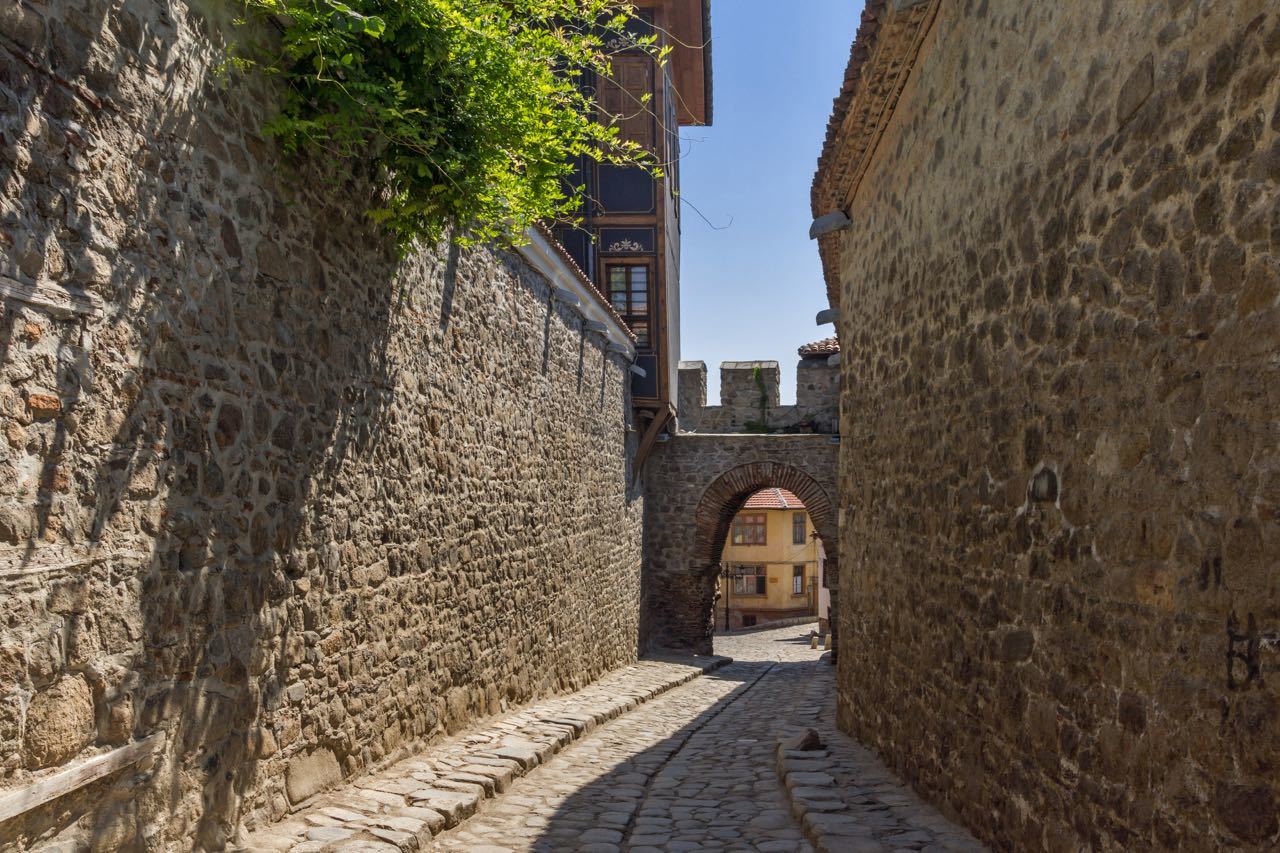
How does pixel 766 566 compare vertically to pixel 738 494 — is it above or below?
below

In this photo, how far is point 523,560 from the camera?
9.26m

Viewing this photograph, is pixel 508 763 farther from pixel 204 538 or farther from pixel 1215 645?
pixel 1215 645

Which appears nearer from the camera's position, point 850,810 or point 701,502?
point 850,810

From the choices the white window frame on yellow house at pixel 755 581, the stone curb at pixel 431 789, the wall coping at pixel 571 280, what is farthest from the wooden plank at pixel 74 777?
the white window frame on yellow house at pixel 755 581

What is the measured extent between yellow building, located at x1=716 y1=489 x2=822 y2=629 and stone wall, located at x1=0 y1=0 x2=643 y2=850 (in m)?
30.2

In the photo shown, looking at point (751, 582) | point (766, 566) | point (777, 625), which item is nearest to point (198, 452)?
point (777, 625)

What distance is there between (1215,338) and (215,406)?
11.4ft

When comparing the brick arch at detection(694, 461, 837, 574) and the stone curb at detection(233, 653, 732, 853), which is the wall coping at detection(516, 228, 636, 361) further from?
the brick arch at detection(694, 461, 837, 574)

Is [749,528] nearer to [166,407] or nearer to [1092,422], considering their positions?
[1092,422]

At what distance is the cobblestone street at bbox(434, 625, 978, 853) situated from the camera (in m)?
5.28

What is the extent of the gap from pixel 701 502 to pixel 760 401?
2.23m

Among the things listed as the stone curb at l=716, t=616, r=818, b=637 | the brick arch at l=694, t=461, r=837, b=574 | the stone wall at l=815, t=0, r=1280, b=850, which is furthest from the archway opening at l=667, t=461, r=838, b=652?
the stone curb at l=716, t=616, r=818, b=637

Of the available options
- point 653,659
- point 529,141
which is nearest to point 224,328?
point 529,141

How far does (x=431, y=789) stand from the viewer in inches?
228
